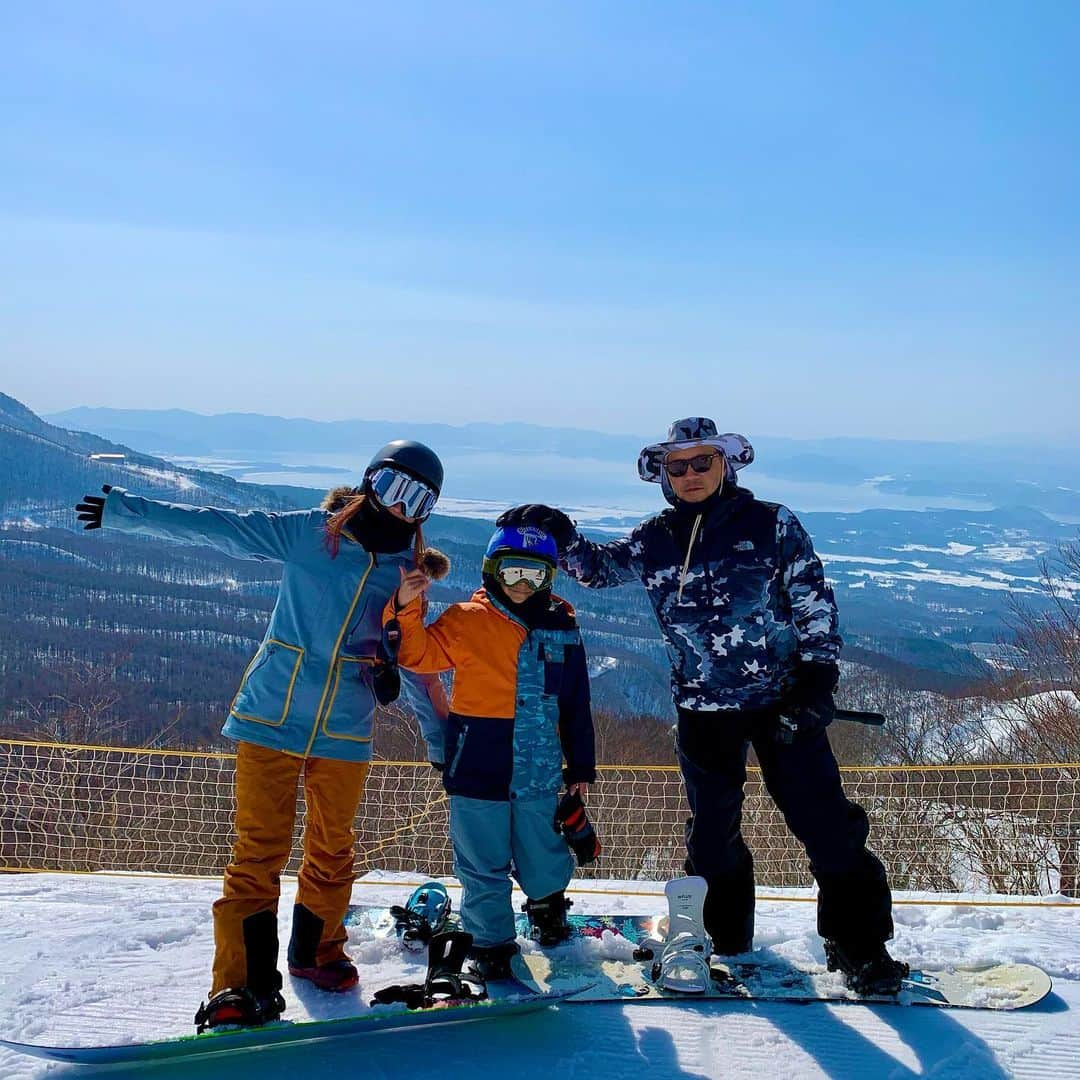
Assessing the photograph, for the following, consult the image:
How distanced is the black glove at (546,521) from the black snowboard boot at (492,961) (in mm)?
1356

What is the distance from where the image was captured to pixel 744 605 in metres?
3.20

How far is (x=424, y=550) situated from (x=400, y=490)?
24 cm

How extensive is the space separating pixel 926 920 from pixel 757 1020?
128cm

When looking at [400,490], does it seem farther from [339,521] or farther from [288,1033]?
[288,1033]

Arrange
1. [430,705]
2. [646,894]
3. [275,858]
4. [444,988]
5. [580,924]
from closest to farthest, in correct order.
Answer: [444,988] < [275,858] < [430,705] < [580,924] < [646,894]

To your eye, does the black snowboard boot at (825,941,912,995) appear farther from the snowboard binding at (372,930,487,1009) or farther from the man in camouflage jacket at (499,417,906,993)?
the snowboard binding at (372,930,487,1009)

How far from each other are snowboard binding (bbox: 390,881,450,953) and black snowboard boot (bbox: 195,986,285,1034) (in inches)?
32.0

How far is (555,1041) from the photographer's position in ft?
9.68

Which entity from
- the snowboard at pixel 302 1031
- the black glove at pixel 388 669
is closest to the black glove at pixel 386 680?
the black glove at pixel 388 669

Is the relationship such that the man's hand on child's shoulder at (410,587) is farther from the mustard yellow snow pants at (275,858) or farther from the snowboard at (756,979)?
the snowboard at (756,979)

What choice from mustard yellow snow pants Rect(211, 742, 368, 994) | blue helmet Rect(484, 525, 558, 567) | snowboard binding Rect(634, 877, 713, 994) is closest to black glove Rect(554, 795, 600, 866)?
snowboard binding Rect(634, 877, 713, 994)

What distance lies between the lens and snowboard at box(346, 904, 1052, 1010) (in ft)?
10.3

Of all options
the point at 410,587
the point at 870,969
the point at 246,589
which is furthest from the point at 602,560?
the point at 246,589

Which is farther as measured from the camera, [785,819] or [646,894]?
[646,894]
